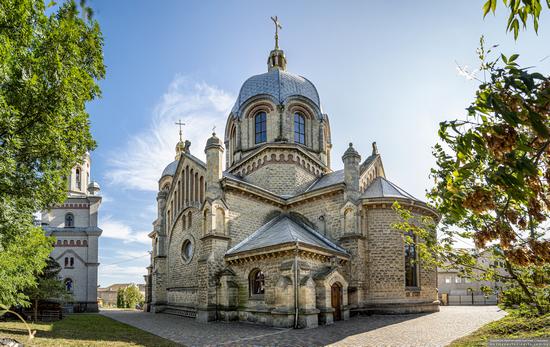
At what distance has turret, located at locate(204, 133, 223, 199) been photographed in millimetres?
20391

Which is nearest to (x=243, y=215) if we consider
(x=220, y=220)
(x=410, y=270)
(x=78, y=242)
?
(x=220, y=220)

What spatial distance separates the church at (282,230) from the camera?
57.3ft

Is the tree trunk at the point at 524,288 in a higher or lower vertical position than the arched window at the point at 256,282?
higher

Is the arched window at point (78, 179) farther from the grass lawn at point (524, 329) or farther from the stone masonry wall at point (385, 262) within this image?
the grass lawn at point (524, 329)

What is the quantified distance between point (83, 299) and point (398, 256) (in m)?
26.6

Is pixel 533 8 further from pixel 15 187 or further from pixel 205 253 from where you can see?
pixel 205 253

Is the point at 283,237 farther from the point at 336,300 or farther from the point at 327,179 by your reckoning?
the point at 327,179

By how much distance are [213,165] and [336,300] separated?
9235mm

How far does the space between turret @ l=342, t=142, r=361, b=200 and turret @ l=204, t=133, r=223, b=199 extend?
6812 mm

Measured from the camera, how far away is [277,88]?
88.7ft

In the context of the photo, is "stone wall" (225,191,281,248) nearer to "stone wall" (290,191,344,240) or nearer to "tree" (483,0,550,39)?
"stone wall" (290,191,344,240)

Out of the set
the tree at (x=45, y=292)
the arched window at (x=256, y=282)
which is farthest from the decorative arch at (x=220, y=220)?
the tree at (x=45, y=292)

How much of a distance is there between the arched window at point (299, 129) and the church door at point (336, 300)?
11.7 meters

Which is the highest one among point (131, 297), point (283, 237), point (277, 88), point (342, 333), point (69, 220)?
point (277, 88)
